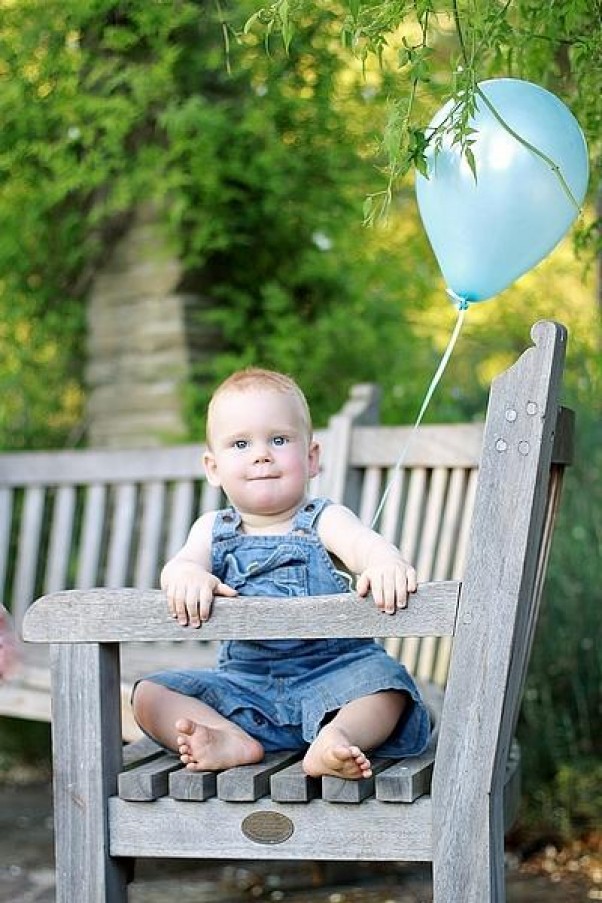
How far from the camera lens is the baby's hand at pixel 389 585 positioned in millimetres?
2135

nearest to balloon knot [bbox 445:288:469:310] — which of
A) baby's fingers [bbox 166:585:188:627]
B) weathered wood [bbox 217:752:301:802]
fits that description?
baby's fingers [bbox 166:585:188:627]

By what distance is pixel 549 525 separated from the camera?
8.47 ft

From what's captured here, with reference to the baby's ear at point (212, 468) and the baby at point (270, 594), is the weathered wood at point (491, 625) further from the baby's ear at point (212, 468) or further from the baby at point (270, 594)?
the baby's ear at point (212, 468)

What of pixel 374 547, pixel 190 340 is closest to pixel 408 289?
pixel 190 340

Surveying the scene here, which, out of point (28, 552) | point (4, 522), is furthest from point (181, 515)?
point (4, 522)

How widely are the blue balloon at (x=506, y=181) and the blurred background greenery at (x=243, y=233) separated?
164 centimetres

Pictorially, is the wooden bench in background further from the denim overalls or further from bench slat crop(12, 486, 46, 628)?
the denim overalls

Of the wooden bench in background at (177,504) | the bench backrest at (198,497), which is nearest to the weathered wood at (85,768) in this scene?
the wooden bench in background at (177,504)

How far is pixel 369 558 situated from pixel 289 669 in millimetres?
281

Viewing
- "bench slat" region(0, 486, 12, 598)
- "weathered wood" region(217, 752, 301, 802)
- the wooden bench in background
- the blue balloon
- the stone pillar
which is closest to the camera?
"weathered wood" region(217, 752, 301, 802)

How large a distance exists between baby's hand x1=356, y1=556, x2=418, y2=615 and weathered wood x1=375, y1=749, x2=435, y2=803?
0.26 metres

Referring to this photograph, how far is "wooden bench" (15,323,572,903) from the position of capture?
2.12 meters

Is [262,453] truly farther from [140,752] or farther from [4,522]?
[4,522]

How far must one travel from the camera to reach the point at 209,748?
2299 mm
